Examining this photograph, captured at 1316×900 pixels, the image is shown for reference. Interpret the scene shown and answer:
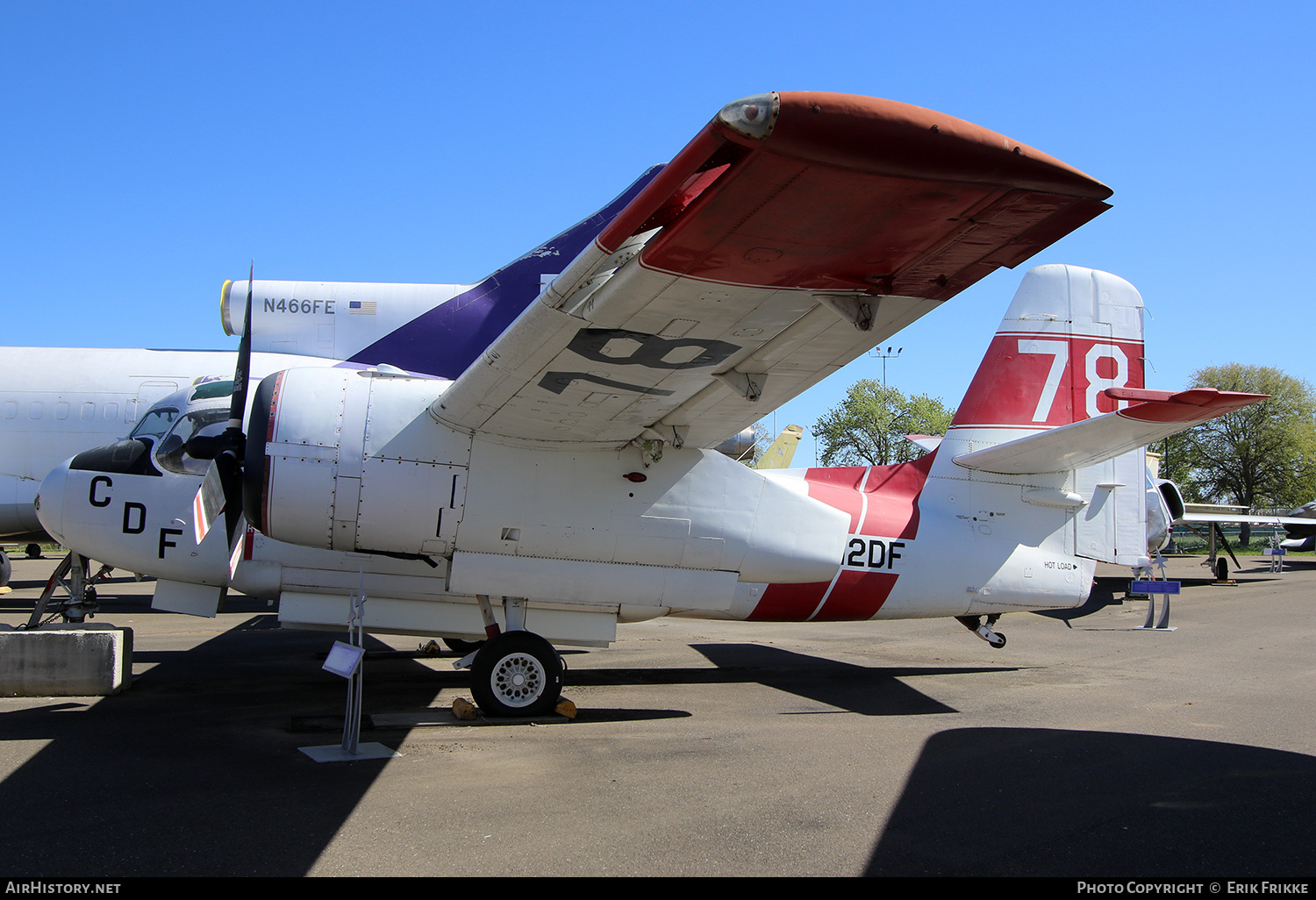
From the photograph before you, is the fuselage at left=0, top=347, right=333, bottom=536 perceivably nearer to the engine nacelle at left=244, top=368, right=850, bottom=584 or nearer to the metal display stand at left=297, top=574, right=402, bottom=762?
the engine nacelle at left=244, top=368, right=850, bottom=584

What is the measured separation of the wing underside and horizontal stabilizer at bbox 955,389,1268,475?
298 cm

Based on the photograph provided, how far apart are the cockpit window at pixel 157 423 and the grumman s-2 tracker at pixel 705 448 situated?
4.2 inches

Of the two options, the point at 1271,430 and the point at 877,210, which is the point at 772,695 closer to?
the point at 877,210

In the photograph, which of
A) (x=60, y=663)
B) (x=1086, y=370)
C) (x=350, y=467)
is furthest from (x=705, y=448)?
(x=60, y=663)

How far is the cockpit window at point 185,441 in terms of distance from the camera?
849cm

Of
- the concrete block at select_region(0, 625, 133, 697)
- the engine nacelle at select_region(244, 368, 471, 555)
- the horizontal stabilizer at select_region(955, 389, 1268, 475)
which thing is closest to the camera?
the horizontal stabilizer at select_region(955, 389, 1268, 475)

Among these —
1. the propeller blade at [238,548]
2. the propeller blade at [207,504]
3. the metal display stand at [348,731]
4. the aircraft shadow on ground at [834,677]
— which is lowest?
the aircraft shadow on ground at [834,677]

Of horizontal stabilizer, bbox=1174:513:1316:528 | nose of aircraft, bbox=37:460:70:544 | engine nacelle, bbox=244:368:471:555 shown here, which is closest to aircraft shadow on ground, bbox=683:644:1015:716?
engine nacelle, bbox=244:368:471:555

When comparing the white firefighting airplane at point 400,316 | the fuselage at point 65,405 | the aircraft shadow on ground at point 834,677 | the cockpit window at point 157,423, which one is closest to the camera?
the aircraft shadow on ground at point 834,677

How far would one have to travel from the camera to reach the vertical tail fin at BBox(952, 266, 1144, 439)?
9797 mm

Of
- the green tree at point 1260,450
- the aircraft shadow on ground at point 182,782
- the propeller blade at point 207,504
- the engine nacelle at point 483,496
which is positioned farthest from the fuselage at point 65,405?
the green tree at point 1260,450

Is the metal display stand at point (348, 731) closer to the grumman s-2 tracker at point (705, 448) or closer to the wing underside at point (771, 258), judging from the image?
the grumman s-2 tracker at point (705, 448)

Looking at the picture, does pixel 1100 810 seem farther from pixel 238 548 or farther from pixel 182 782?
pixel 238 548

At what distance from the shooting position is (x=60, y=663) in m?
7.48
